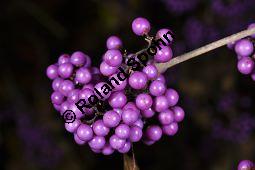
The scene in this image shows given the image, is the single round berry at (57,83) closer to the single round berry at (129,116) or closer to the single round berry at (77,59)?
the single round berry at (77,59)

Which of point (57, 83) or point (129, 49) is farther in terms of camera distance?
point (129, 49)

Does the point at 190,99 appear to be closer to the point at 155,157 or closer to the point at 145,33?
the point at 155,157

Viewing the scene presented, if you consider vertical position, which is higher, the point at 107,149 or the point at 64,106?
the point at 64,106

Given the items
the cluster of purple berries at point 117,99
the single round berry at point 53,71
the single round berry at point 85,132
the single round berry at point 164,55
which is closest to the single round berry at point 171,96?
the cluster of purple berries at point 117,99

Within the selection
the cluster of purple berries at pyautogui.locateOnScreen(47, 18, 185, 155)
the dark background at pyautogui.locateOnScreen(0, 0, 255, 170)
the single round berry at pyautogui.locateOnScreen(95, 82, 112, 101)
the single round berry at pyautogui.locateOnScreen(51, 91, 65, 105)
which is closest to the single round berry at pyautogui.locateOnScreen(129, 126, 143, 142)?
the cluster of purple berries at pyautogui.locateOnScreen(47, 18, 185, 155)

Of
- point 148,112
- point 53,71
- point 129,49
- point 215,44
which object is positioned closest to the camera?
point 215,44

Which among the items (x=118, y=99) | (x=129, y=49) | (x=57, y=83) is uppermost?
(x=129, y=49)

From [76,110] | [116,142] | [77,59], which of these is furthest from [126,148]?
[77,59]

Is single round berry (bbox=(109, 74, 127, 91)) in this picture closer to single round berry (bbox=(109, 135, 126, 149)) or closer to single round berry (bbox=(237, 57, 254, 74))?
single round berry (bbox=(109, 135, 126, 149))

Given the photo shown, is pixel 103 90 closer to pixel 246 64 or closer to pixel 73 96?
pixel 73 96
